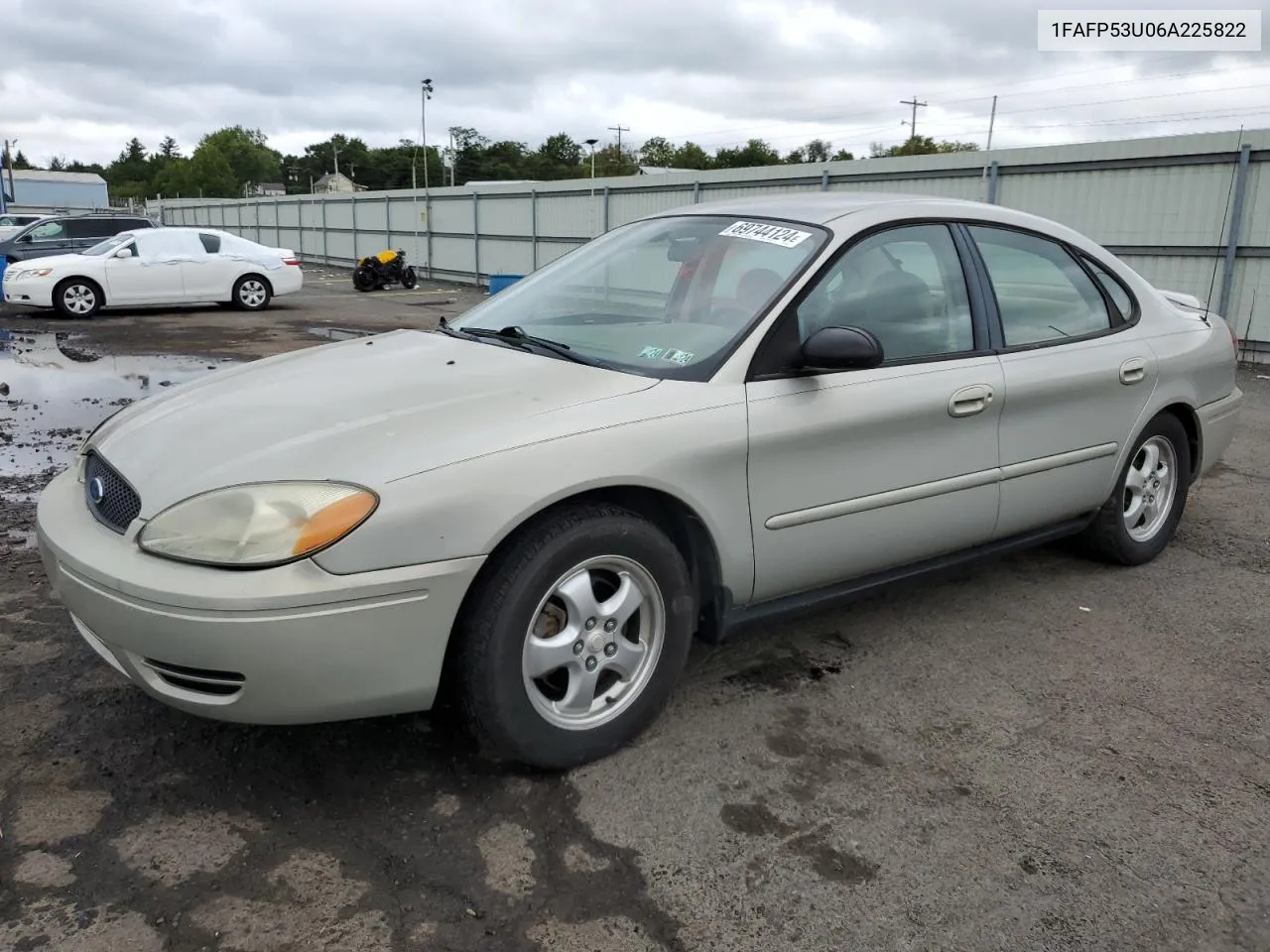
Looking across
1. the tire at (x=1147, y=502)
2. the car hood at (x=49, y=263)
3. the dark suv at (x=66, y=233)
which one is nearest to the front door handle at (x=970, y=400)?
the tire at (x=1147, y=502)

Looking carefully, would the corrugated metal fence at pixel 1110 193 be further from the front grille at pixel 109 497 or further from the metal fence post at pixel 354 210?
the front grille at pixel 109 497

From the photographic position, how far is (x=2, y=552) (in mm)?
4492

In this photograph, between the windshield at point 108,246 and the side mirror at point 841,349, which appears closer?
the side mirror at point 841,349

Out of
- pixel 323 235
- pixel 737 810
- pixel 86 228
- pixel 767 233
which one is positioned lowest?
pixel 737 810

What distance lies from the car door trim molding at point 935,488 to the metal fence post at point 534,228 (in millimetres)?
19466

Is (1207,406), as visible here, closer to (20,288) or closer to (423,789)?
(423,789)

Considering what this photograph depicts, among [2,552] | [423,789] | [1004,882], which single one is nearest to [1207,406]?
[1004,882]

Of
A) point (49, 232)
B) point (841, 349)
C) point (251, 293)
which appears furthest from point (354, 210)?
point (841, 349)

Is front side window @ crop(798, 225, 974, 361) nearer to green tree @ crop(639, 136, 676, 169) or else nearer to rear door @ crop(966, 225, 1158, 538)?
rear door @ crop(966, 225, 1158, 538)

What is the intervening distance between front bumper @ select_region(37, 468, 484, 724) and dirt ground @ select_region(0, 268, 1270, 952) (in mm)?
351

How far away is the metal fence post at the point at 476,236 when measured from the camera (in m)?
24.7

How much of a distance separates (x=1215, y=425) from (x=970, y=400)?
1.96m

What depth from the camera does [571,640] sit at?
2.70m

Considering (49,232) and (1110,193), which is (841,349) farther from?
(49,232)
